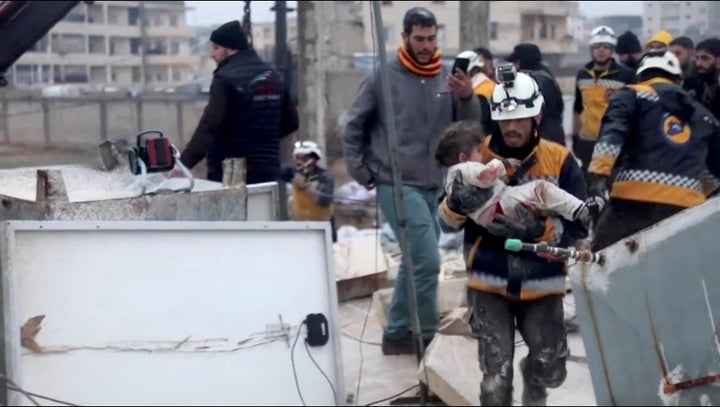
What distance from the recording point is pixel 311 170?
37.3 feet

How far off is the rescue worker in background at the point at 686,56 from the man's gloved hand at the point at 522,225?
240cm

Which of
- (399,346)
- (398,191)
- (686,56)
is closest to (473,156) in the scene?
(398,191)

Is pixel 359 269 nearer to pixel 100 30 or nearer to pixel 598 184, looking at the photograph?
pixel 598 184

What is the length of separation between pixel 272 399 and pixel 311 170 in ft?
19.0

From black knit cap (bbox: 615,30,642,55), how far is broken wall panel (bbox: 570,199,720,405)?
183 inches

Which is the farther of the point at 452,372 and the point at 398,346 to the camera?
the point at 398,346

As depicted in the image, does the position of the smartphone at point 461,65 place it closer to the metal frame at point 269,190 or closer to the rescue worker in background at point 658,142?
the rescue worker in background at point 658,142

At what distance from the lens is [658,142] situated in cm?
641

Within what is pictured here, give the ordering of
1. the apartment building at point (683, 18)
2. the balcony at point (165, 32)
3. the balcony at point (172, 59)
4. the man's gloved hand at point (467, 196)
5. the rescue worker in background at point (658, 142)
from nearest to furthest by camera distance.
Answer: the man's gloved hand at point (467, 196), the rescue worker in background at point (658, 142), the apartment building at point (683, 18), the balcony at point (165, 32), the balcony at point (172, 59)

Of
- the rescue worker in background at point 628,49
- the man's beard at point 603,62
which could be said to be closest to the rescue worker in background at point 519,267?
the man's beard at point 603,62

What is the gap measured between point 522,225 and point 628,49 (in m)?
4.89

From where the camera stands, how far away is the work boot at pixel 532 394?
5.78 meters

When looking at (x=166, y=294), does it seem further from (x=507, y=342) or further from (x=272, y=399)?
(x=507, y=342)

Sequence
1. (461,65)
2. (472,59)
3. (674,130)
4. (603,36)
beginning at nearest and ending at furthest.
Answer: (674,130), (461,65), (472,59), (603,36)
